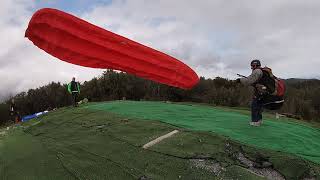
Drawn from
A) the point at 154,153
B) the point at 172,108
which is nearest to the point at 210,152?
the point at 154,153

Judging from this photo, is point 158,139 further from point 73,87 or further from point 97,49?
point 73,87

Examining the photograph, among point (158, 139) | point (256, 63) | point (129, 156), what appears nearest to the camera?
point (129, 156)

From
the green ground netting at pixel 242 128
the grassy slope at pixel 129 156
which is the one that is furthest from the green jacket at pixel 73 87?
the grassy slope at pixel 129 156

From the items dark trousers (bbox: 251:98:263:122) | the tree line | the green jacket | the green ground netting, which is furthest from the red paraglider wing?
the tree line

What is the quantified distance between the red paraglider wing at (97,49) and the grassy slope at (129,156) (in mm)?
1352

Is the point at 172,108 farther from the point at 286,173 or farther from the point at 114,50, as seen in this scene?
the point at 286,173

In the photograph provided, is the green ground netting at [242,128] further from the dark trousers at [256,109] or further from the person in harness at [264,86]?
the person in harness at [264,86]

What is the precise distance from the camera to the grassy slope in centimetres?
759

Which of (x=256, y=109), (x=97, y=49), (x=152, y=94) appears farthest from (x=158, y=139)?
(x=152, y=94)

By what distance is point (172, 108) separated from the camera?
46.5 feet

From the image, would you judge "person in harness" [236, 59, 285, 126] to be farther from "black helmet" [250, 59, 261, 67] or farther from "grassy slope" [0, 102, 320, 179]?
"grassy slope" [0, 102, 320, 179]

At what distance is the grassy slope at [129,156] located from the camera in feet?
24.9

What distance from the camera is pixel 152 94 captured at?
2802cm

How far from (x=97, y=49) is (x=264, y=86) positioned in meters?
4.03
